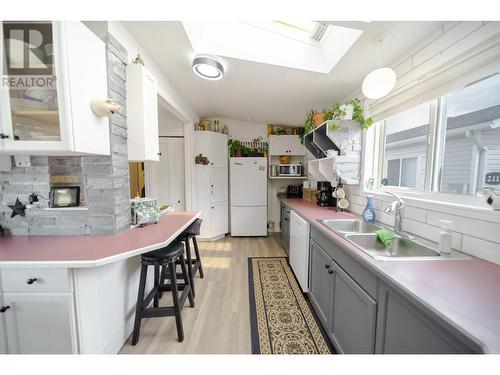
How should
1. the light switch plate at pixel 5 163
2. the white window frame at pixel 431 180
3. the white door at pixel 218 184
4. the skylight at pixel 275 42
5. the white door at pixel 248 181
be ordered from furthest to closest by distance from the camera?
the white door at pixel 248 181, the white door at pixel 218 184, the skylight at pixel 275 42, the light switch plate at pixel 5 163, the white window frame at pixel 431 180

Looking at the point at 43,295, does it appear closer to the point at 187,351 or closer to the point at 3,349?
the point at 3,349

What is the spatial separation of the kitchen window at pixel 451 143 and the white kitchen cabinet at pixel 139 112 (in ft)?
7.23

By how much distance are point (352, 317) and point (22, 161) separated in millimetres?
2422

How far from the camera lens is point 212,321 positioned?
1.66m

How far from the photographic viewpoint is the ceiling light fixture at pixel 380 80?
1312 millimetres

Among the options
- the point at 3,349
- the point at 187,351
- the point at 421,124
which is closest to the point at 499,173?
the point at 421,124

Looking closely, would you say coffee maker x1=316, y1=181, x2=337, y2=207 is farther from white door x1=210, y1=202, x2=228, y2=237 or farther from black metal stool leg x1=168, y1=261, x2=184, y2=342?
black metal stool leg x1=168, y1=261, x2=184, y2=342

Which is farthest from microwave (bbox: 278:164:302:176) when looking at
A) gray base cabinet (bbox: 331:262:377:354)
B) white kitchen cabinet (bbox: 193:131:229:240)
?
gray base cabinet (bbox: 331:262:377:354)

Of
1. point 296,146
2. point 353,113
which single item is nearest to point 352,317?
point 353,113

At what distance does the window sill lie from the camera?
0.97 metres

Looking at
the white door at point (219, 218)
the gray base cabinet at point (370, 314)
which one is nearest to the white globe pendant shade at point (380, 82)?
the gray base cabinet at point (370, 314)

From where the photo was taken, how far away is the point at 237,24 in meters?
1.69

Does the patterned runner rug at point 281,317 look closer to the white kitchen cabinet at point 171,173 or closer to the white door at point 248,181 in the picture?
the white door at point 248,181
